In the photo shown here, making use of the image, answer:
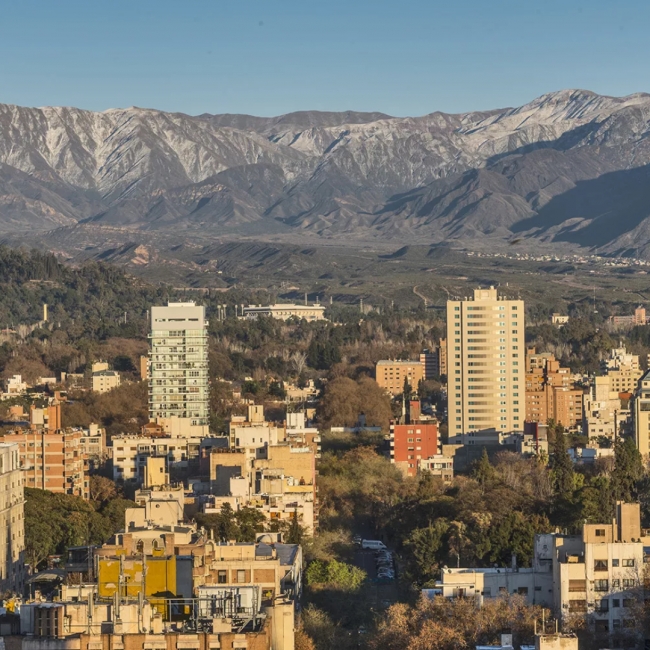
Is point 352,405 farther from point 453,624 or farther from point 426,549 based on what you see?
point 453,624

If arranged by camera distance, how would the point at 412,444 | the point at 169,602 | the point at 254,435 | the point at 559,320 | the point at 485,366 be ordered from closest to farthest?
the point at 169,602 < the point at 254,435 < the point at 412,444 < the point at 485,366 < the point at 559,320

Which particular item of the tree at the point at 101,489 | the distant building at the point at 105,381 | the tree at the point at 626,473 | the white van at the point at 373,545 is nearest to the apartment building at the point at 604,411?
the tree at the point at 626,473

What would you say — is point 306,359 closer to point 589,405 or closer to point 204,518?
point 589,405

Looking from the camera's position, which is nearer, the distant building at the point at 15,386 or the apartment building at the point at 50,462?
the apartment building at the point at 50,462

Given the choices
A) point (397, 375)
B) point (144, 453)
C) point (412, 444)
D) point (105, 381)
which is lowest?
point (144, 453)

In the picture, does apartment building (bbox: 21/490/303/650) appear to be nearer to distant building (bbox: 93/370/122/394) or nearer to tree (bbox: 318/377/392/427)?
tree (bbox: 318/377/392/427)

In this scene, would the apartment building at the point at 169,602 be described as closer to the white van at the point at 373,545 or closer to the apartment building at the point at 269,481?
the white van at the point at 373,545

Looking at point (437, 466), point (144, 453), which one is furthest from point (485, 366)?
point (144, 453)
